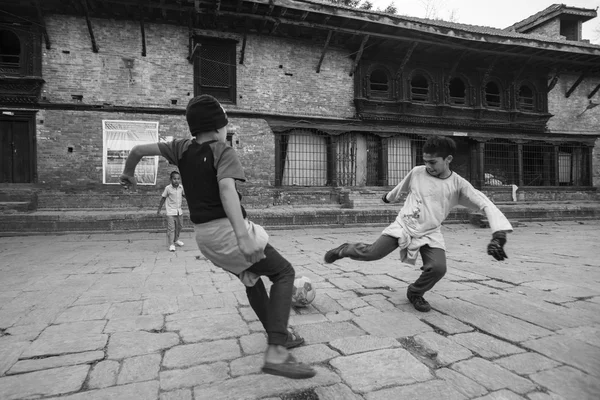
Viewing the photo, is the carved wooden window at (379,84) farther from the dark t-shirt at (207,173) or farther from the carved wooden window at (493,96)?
the dark t-shirt at (207,173)

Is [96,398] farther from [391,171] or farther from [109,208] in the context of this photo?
[391,171]

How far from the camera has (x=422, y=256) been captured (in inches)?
129

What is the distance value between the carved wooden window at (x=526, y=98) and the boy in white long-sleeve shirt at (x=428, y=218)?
16.5 meters

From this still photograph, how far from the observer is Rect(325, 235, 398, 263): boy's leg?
3285 millimetres

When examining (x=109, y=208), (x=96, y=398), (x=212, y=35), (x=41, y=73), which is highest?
(x=212, y=35)

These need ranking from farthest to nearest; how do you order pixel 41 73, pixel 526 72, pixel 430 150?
pixel 526 72 → pixel 41 73 → pixel 430 150

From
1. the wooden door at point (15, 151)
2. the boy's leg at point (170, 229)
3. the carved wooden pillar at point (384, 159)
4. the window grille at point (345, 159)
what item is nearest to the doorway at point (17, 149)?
the wooden door at point (15, 151)

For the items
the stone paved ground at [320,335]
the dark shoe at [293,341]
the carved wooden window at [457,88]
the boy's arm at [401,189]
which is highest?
the carved wooden window at [457,88]

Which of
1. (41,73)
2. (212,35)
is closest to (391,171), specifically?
(212,35)

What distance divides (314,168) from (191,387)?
11.8m

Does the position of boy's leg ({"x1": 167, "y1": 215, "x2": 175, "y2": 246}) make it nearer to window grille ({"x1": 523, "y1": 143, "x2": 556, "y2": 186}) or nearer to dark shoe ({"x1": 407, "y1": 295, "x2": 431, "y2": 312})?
dark shoe ({"x1": 407, "y1": 295, "x2": 431, "y2": 312})

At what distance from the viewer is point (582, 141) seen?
16.8 metres

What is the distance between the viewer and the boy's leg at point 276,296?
6.77ft

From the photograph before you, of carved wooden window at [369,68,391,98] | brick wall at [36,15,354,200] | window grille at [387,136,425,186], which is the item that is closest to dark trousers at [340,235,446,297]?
brick wall at [36,15,354,200]
